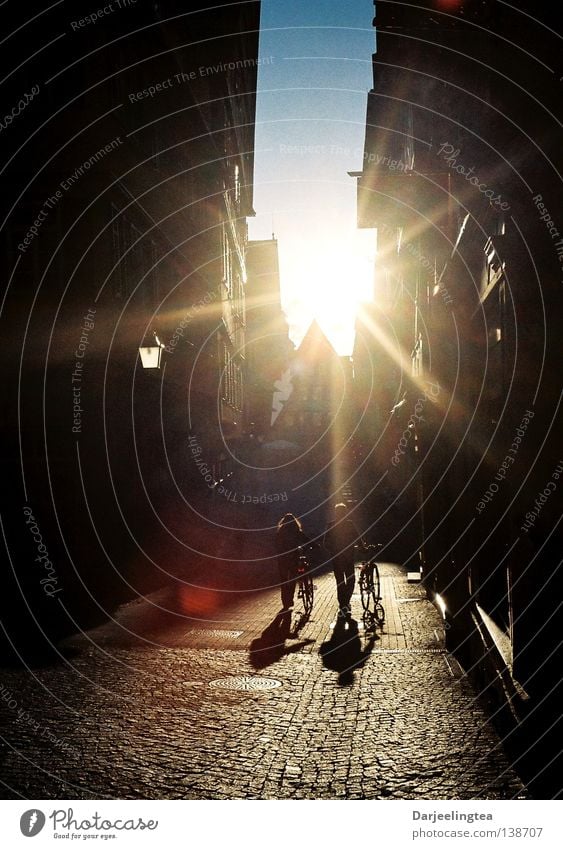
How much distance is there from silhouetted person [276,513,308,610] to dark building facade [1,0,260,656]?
3.21 metres

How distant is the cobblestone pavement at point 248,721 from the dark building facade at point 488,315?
806 millimetres

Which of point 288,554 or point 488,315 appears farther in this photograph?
point 288,554

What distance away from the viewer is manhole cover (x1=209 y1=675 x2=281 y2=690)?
10555 mm

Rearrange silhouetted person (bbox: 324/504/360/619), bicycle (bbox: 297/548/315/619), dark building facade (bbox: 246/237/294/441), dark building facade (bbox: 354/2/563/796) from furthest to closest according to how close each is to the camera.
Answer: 1. dark building facade (bbox: 246/237/294/441)
2. bicycle (bbox: 297/548/315/619)
3. silhouetted person (bbox: 324/504/360/619)
4. dark building facade (bbox: 354/2/563/796)

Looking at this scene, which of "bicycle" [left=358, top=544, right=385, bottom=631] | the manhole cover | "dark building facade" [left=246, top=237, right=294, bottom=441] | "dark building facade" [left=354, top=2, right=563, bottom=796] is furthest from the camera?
"dark building facade" [left=246, top=237, right=294, bottom=441]

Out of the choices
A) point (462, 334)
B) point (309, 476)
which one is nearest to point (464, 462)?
point (462, 334)

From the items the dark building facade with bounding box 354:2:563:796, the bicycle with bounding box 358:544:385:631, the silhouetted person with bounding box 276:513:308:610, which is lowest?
the bicycle with bounding box 358:544:385:631

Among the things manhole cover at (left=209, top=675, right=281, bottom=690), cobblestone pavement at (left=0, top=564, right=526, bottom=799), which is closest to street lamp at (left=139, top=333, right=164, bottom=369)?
cobblestone pavement at (left=0, top=564, right=526, bottom=799)

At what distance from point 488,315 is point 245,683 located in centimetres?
562

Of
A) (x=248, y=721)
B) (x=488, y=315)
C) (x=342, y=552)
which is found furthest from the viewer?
(x=342, y=552)

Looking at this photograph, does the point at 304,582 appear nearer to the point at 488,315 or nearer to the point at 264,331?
the point at 488,315

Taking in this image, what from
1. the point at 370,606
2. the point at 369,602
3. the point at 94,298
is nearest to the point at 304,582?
the point at 370,606

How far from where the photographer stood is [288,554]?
661 inches
